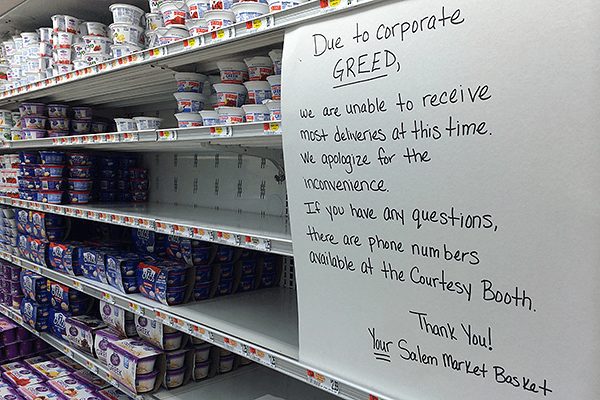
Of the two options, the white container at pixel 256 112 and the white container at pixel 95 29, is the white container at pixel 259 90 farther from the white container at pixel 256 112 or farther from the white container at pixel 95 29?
the white container at pixel 95 29

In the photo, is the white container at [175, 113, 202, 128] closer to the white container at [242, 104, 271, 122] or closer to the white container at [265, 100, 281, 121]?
the white container at [242, 104, 271, 122]

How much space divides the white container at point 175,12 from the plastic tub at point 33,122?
4.64ft

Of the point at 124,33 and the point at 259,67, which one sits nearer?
the point at 259,67

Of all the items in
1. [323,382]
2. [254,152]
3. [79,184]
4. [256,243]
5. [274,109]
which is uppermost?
[274,109]

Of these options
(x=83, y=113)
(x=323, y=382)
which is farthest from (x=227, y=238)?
(x=83, y=113)

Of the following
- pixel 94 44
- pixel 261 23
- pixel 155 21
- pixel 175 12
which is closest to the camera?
pixel 261 23

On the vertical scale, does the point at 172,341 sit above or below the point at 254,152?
below

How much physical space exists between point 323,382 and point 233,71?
103cm

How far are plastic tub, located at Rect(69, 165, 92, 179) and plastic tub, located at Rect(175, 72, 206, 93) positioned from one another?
1.11m

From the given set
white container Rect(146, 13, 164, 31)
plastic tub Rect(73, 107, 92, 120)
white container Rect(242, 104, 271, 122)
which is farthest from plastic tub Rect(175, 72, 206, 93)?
plastic tub Rect(73, 107, 92, 120)

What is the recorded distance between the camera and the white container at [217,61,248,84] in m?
1.59

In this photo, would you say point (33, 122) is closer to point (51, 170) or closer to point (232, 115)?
point (51, 170)

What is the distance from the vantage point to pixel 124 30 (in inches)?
81.4

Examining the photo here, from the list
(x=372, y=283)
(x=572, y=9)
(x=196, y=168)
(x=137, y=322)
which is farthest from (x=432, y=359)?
(x=196, y=168)
